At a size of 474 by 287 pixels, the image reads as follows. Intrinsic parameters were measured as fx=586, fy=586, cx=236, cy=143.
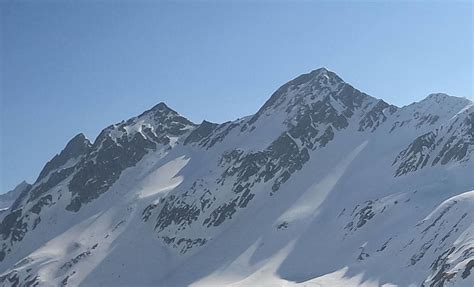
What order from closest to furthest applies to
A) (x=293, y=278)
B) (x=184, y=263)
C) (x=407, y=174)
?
(x=293, y=278), (x=407, y=174), (x=184, y=263)

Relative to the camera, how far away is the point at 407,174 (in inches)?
6747

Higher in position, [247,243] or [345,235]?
[247,243]

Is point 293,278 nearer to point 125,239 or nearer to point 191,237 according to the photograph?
point 191,237

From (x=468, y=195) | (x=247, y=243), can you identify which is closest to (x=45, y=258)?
(x=247, y=243)

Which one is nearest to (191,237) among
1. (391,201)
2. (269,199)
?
(269,199)

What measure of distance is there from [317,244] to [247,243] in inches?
1046

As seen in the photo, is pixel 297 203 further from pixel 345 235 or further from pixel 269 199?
pixel 345 235

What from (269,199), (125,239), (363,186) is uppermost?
(125,239)

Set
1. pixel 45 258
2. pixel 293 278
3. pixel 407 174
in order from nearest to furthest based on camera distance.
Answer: pixel 293 278 < pixel 407 174 < pixel 45 258

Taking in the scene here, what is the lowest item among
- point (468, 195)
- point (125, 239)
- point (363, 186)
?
point (468, 195)

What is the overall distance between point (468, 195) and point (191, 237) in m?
97.7

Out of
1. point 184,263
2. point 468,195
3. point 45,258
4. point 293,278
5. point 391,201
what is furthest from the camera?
point 45,258

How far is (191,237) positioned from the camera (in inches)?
7628

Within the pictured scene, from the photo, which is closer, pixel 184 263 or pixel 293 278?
pixel 293 278
